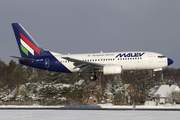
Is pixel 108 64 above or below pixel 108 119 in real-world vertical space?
above

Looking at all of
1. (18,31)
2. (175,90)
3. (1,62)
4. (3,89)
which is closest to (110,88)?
(175,90)

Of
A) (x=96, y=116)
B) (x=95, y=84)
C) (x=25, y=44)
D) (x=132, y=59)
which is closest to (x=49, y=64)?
(x=25, y=44)

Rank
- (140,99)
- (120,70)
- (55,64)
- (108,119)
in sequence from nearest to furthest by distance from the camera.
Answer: (108,119) < (120,70) < (55,64) < (140,99)

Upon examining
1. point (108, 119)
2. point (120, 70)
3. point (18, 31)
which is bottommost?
point (108, 119)

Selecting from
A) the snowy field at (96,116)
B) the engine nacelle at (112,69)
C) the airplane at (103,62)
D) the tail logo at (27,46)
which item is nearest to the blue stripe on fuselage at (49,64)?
the airplane at (103,62)

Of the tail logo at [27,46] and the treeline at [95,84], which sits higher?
the tail logo at [27,46]

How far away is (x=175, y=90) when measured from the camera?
99.9 metres

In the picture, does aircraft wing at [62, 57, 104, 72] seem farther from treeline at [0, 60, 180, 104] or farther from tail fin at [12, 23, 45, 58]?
treeline at [0, 60, 180, 104]

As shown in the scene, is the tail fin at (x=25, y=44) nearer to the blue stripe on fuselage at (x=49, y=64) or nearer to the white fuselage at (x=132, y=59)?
the blue stripe on fuselage at (x=49, y=64)

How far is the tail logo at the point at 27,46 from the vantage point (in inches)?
2061

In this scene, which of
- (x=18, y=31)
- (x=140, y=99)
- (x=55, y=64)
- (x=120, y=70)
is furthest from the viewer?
(x=140, y=99)

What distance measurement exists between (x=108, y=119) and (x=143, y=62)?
13.6 metres

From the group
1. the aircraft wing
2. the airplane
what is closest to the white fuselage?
the airplane

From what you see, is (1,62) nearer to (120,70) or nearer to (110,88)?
(110,88)
